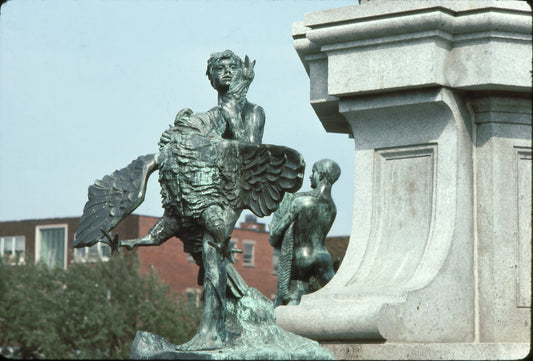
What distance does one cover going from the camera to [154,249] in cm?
5600

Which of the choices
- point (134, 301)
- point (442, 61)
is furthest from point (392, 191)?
point (134, 301)

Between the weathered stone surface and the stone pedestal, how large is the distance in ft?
1.48

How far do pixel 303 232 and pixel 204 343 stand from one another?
3.65m

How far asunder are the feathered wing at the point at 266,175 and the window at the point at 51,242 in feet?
172

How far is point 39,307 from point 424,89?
37.9 m

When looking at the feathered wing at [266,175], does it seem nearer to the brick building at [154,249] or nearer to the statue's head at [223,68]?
the statue's head at [223,68]

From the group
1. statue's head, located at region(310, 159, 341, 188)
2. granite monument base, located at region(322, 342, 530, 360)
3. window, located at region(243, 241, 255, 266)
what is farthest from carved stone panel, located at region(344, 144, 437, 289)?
window, located at region(243, 241, 255, 266)

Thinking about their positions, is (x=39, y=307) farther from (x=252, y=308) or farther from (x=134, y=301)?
(x=252, y=308)

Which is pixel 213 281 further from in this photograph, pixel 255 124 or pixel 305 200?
pixel 305 200

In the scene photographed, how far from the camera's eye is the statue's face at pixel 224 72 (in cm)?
816

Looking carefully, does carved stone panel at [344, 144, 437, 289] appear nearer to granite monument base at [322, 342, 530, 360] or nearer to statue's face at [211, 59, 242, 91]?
granite monument base at [322, 342, 530, 360]

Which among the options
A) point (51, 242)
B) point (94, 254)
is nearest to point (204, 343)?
point (94, 254)

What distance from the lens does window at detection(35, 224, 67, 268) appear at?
60219 millimetres

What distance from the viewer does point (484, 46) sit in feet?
27.6
